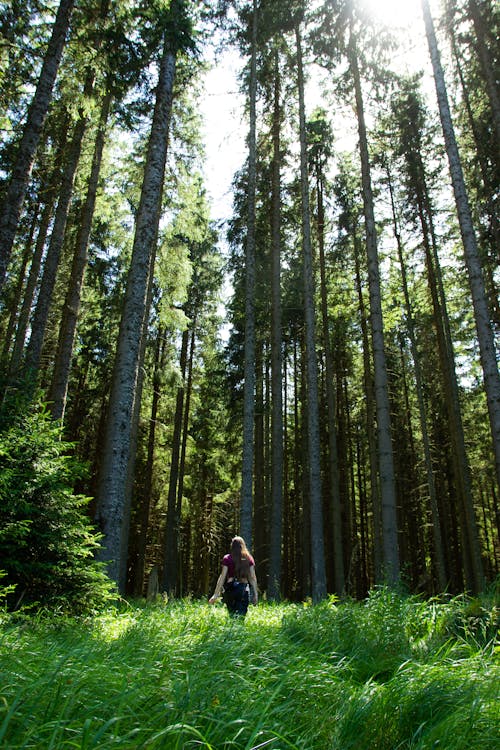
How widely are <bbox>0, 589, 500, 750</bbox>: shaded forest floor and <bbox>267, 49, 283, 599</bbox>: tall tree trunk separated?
9309 mm

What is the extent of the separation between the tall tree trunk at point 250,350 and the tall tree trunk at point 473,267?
610 cm

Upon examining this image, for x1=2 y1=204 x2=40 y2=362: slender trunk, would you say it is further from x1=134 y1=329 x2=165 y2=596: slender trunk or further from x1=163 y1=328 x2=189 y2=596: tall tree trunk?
x1=163 y1=328 x2=189 y2=596: tall tree trunk

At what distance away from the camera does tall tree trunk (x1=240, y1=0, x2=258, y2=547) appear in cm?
1311

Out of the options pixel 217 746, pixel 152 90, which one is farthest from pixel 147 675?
pixel 152 90

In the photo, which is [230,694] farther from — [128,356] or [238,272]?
[238,272]

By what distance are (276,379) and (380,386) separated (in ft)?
15.1

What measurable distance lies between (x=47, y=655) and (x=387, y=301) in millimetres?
18135

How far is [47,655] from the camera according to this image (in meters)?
3.10

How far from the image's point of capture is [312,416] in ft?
45.8

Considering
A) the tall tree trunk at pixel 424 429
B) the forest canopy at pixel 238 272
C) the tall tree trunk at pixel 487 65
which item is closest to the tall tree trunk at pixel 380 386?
the forest canopy at pixel 238 272

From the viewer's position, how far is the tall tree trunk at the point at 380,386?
35.0ft

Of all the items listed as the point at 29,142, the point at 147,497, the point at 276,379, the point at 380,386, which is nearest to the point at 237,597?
the point at 380,386

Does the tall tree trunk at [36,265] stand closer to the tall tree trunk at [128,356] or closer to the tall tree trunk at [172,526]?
the tall tree trunk at [128,356]

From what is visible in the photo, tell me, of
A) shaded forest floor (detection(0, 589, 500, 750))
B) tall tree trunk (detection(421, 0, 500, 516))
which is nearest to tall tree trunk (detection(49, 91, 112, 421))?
shaded forest floor (detection(0, 589, 500, 750))
